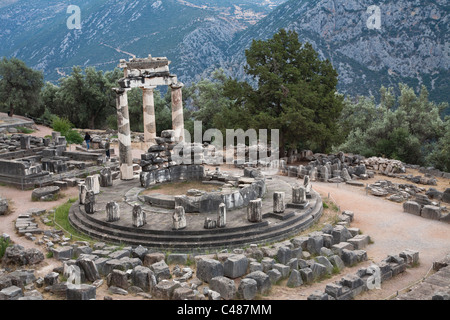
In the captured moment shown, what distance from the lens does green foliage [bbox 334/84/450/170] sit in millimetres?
36688

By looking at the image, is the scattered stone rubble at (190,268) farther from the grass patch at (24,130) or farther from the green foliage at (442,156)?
the grass patch at (24,130)

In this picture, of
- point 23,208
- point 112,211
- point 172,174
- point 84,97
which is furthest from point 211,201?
point 84,97

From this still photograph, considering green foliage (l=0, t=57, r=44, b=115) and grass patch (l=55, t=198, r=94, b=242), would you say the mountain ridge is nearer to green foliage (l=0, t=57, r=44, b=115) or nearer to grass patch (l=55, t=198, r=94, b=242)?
green foliage (l=0, t=57, r=44, b=115)

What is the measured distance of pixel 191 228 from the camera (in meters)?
17.7

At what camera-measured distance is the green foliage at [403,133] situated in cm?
3669

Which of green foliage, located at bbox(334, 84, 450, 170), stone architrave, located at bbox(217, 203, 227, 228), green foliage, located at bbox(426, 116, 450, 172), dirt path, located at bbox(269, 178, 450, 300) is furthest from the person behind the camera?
green foliage, located at bbox(334, 84, 450, 170)

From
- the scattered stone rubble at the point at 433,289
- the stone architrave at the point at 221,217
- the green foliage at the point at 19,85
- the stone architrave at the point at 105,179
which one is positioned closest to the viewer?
the scattered stone rubble at the point at 433,289

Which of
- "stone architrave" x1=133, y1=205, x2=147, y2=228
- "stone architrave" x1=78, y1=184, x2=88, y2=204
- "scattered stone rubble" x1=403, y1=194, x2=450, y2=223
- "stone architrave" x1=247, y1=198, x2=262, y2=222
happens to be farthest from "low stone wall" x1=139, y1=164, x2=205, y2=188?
"scattered stone rubble" x1=403, y1=194, x2=450, y2=223

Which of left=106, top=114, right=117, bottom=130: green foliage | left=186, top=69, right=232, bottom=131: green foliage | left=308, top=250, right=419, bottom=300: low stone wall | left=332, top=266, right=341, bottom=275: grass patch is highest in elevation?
left=186, top=69, right=232, bottom=131: green foliage

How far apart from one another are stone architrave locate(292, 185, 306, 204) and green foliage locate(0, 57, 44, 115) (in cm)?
3672

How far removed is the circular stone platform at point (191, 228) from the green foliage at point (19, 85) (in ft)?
103

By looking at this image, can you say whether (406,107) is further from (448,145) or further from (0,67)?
(0,67)

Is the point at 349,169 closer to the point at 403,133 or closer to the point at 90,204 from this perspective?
the point at 403,133

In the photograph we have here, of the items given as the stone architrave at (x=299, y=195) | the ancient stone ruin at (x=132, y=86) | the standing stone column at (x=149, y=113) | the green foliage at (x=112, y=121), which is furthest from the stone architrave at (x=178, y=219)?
the green foliage at (x=112, y=121)
